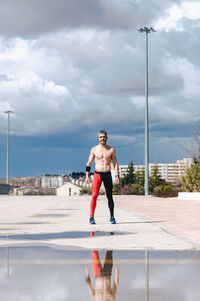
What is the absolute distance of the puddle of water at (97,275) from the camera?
4.52m

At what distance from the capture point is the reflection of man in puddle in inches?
177

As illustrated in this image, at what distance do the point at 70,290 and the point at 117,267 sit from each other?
47.1 inches

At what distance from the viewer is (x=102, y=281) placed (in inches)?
201

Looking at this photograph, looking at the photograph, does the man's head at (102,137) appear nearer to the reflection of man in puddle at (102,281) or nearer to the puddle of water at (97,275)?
the puddle of water at (97,275)

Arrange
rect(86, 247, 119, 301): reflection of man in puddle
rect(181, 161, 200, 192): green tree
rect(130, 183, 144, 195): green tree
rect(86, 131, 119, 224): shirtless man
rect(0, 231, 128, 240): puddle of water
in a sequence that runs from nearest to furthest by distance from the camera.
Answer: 1. rect(86, 247, 119, 301): reflection of man in puddle
2. rect(0, 231, 128, 240): puddle of water
3. rect(86, 131, 119, 224): shirtless man
4. rect(181, 161, 200, 192): green tree
5. rect(130, 183, 144, 195): green tree

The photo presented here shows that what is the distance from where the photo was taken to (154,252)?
6953 mm

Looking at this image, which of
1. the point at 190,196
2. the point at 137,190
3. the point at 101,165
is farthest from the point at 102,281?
the point at 137,190

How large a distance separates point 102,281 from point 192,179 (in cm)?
2622

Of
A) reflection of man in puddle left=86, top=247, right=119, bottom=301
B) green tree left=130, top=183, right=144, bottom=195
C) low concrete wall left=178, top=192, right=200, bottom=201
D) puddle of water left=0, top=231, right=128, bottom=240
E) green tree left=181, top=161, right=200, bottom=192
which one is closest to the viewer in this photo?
reflection of man in puddle left=86, top=247, right=119, bottom=301

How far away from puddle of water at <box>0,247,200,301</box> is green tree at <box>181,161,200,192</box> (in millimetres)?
23872

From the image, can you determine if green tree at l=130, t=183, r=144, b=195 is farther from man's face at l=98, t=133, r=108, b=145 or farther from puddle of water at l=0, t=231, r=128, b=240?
puddle of water at l=0, t=231, r=128, b=240

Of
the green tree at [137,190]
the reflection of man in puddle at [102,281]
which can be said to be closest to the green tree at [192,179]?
the green tree at [137,190]

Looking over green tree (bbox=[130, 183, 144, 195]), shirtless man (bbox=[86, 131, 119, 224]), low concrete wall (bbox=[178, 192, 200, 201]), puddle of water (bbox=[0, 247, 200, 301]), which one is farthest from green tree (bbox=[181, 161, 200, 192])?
puddle of water (bbox=[0, 247, 200, 301])

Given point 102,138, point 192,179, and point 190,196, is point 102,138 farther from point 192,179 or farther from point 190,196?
point 192,179
